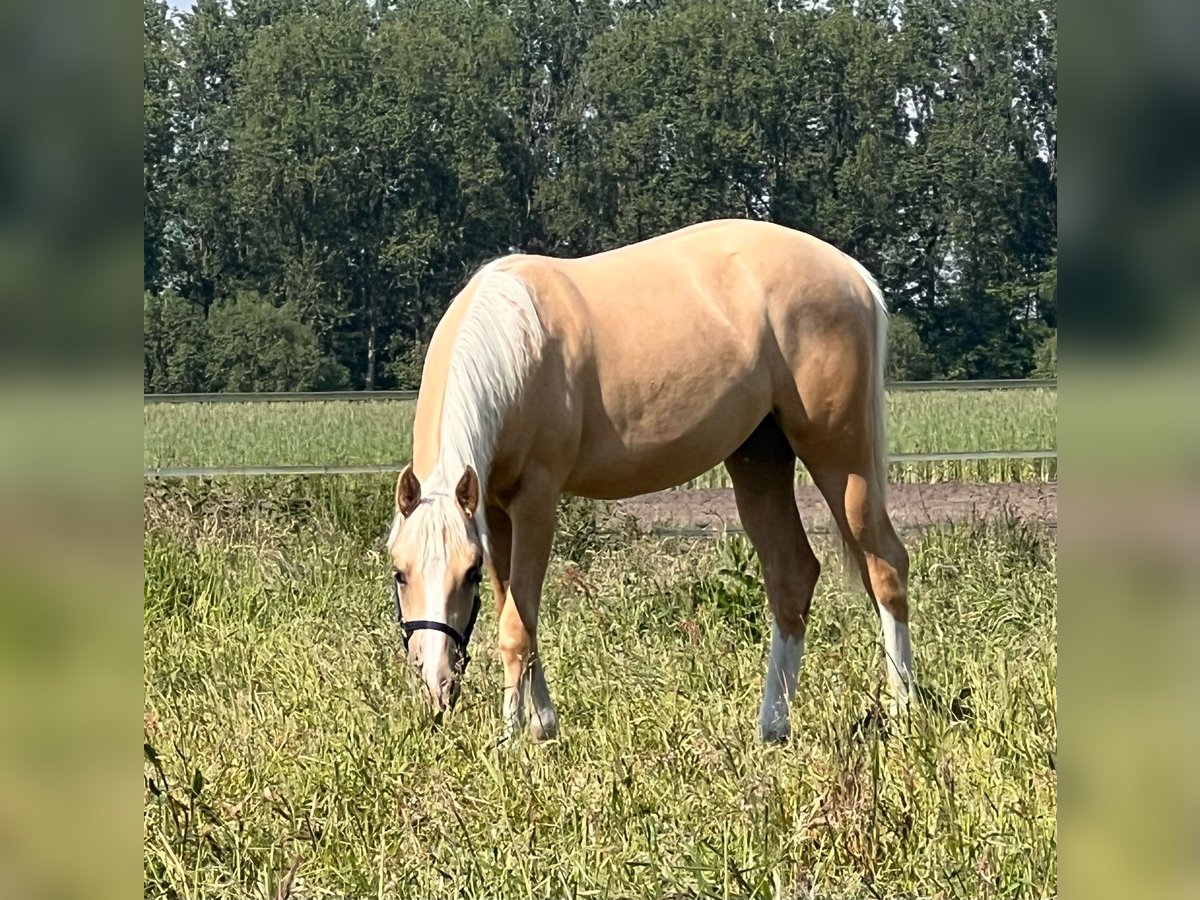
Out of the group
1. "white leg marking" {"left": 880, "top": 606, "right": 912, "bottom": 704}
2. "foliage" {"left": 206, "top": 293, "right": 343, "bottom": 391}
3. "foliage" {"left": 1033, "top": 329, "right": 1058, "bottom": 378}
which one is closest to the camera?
"white leg marking" {"left": 880, "top": 606, "right": 912, "bottom": 704}

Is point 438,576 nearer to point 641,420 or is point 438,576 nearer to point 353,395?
point 641,420

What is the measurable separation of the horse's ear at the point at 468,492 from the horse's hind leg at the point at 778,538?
1.13 metres

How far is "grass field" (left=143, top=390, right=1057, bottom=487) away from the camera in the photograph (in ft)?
23.8

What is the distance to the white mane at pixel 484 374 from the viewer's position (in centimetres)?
333

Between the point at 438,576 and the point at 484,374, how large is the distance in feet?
1.98

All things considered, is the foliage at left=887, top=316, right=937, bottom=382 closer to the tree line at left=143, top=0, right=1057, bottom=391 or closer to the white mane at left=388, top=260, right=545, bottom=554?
the tree line at left=143, top=0, right=1057, bottom=391

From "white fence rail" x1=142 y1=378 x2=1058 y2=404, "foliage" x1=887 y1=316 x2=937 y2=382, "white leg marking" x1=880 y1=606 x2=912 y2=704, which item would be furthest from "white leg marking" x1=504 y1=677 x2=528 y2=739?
"foliage" x1=887 y1=316 x2=937 y2=382

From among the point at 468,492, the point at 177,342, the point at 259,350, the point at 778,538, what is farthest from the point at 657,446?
the point at 177,342

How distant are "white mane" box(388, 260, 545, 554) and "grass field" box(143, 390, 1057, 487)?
338 centimetres

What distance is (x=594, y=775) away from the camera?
268cm

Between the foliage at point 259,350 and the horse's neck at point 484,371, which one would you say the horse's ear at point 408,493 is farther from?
the foliage at point 259,350
